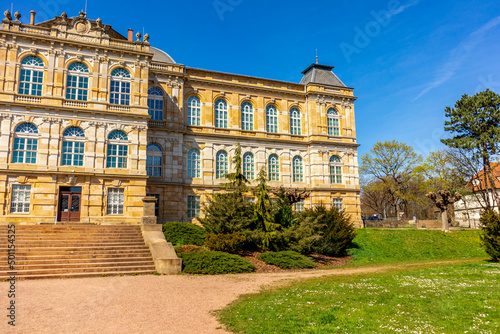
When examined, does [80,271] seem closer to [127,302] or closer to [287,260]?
[127,302]

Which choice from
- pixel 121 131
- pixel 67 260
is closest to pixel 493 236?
pixel 67 260

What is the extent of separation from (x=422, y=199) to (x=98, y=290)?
51530mm

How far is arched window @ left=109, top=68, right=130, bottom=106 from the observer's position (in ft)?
97.3

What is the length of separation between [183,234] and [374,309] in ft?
55.1

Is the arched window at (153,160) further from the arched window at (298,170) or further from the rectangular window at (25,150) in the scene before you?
the arched window at (298,170)

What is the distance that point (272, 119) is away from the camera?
40.3m

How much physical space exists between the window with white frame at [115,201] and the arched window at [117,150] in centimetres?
199

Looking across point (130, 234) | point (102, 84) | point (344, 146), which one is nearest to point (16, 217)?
point (130, 234)

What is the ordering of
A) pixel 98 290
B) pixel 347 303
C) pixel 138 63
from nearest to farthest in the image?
1. pixel 347 303
2. pixel 98 290
3. pixel 138 63

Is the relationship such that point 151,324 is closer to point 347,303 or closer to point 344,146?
point 347,303

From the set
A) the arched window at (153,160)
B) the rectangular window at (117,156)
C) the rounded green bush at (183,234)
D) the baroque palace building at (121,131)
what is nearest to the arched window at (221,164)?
the baroque palace building at (121,131)

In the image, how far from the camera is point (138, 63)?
3047 centimetres

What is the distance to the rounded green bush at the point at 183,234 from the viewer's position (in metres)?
23.8

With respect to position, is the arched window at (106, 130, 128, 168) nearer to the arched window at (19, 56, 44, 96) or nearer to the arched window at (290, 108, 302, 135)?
the arched window at (19, 56, 44, 96)
